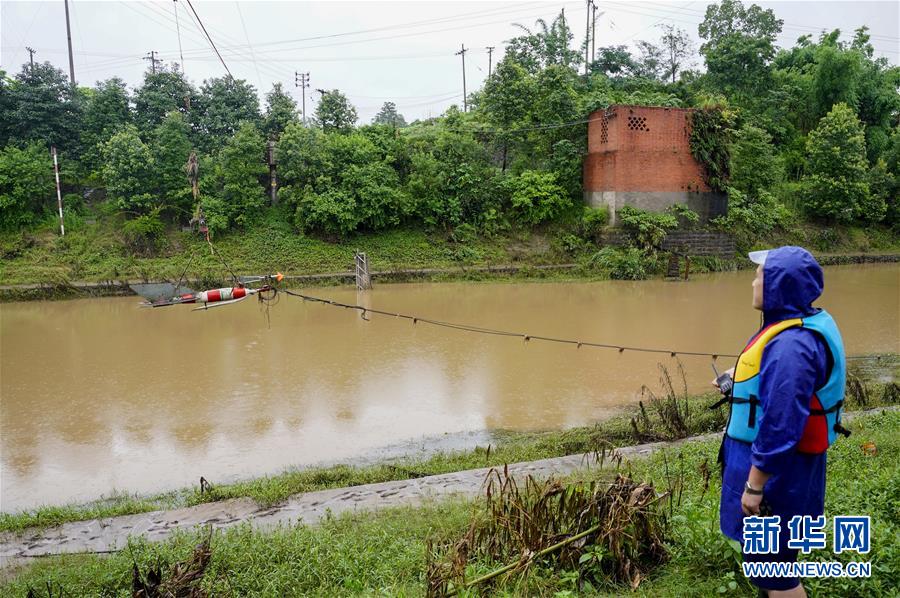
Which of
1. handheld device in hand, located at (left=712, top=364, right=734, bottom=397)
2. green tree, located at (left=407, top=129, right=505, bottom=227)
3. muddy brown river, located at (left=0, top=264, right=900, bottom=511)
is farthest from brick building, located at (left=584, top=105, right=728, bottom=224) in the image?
handheld device in hand, located at (left=712, top=364, right=734, bottom=397)

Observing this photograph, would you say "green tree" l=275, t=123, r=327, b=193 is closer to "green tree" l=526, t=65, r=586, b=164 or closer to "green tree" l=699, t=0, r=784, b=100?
"green tree" l=526, t=65, r=586, b=164

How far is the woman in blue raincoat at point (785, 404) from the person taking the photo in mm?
1985

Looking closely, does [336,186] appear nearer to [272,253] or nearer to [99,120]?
[272,253]

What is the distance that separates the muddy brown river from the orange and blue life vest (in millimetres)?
4910

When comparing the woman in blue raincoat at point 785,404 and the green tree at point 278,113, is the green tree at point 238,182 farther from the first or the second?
the woman in blue raincoat at point 785,404

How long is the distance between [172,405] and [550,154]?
14.7 metres

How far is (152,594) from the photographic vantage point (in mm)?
2885

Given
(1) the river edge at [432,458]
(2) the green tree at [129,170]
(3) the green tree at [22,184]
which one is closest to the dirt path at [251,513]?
(1) the river edge at [432,458]

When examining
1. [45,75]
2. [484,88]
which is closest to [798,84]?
[484,88]

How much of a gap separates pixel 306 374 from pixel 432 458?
3.64 m

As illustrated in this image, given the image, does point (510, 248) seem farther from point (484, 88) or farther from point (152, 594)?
point (152, 594)

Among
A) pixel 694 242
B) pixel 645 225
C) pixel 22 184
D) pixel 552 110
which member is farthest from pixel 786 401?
pixel 22 184

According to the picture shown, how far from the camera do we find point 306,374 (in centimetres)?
928

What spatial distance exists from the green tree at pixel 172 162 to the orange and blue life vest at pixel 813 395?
17770 mm
